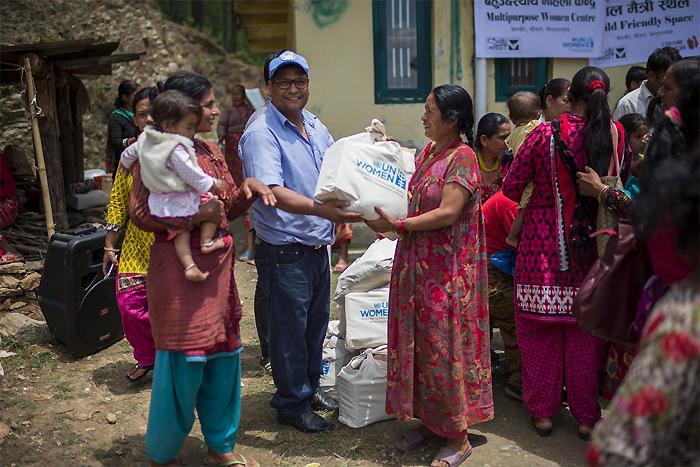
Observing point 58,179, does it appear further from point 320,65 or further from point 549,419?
point 549,419

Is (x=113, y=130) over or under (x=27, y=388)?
over

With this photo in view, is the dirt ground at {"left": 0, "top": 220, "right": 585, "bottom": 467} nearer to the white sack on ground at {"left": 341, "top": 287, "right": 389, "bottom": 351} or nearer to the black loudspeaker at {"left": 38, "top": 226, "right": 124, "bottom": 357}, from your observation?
the black loudspeaker at {"left": 38, "top": 226, "right": 124, "bottom": 357}

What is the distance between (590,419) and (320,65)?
17.5 ft

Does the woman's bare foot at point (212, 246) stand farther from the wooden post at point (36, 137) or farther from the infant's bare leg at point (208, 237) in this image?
the wooden post at point (36, 137)

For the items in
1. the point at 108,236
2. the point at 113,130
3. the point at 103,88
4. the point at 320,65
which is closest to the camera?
the point at 108,236

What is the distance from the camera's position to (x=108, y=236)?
14.3ft

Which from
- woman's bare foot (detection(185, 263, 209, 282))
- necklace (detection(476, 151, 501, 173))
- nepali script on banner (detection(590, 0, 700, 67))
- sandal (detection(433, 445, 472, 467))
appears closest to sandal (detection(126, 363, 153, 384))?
woman's bare foot (detection(185, 263, 209, 282))

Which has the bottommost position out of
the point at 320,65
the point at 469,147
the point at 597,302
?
the point at 597,302

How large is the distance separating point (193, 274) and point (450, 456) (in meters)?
1.57

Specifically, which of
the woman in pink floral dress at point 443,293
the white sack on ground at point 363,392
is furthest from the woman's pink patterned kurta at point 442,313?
the white sack on ground at point 363,392

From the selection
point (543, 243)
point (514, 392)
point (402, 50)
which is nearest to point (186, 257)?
point (543, 243)

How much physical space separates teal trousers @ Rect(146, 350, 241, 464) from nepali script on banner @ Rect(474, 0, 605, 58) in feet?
18.8

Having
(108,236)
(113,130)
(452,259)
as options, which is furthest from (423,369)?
(113,130)

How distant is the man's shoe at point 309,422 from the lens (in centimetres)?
380
